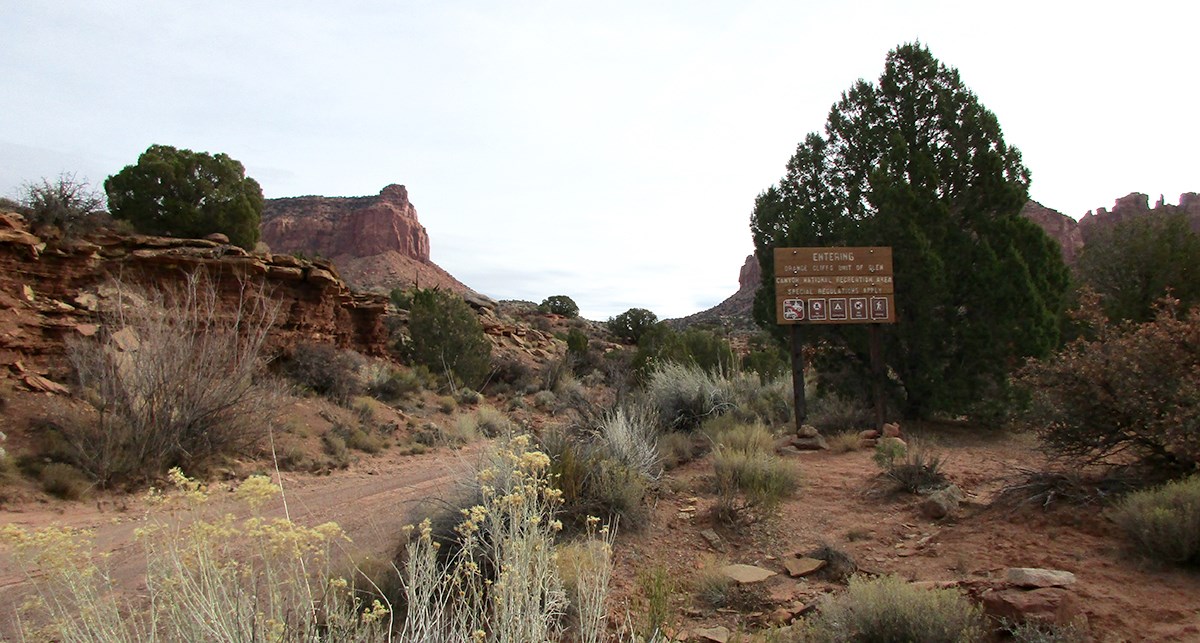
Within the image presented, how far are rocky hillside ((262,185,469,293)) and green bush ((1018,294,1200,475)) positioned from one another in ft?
196

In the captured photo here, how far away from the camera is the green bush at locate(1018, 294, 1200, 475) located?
5230 mm

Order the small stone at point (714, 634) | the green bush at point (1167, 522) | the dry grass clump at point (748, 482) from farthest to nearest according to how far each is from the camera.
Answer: the dry grass clump at point (748, 482) → the green bush at point (1167, 522) → the small stone at point (714, 634)

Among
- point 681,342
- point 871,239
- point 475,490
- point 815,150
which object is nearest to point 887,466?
point 475,490

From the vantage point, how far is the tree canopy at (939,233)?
477 inches

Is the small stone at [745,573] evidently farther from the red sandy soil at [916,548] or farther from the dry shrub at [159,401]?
the dry shrub at [159,401]

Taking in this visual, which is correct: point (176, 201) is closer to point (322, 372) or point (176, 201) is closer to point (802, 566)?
point (322, 372)

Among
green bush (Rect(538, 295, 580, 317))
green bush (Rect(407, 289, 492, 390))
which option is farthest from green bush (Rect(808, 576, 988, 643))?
green bush (Rect(538, 295, 580, 317))

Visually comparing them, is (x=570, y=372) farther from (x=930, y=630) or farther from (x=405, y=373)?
(x=930, y=630)

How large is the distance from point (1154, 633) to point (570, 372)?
23396 millimetres

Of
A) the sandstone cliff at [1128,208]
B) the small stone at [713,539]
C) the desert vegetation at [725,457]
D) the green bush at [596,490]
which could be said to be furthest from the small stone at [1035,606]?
the sandstone cliff at [1128,208]

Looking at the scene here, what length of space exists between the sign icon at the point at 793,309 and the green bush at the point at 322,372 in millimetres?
10558

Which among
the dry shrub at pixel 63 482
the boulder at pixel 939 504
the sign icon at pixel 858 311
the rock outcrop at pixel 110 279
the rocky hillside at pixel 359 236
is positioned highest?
the rocky hillside at pixel 359 236

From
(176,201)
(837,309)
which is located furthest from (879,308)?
(176,201)

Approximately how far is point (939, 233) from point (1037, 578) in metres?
9.85
